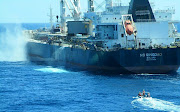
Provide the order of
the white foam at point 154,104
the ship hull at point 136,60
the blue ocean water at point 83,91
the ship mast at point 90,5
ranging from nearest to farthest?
the white foam at point 154,104
the blue ocean water at point 83,91
the ship hull at point 136,60
the ship mast at point 90,5

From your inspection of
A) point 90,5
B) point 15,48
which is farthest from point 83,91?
point 15,48

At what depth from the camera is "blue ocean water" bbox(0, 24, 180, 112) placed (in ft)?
136

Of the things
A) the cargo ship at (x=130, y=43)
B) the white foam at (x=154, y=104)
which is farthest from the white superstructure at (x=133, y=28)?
the white foam at (x=154, y=104)

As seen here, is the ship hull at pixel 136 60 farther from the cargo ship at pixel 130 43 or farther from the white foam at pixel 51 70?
the white foam at pixel 51 70

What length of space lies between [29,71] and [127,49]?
17.4 meters

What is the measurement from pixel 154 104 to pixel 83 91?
10.4 m

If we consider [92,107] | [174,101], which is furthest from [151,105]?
[92,107]

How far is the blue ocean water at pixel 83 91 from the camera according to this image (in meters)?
41.6

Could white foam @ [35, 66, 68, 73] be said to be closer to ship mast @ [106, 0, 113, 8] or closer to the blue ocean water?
the blue ocean water

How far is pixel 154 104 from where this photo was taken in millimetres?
41688

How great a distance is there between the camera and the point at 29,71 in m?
66.9

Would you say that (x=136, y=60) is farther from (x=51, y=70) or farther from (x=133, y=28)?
(x=51, y=70)

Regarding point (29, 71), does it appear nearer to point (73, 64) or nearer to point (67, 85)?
point (73, 64)

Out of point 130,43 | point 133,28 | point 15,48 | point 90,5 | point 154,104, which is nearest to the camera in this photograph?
point 154,104
